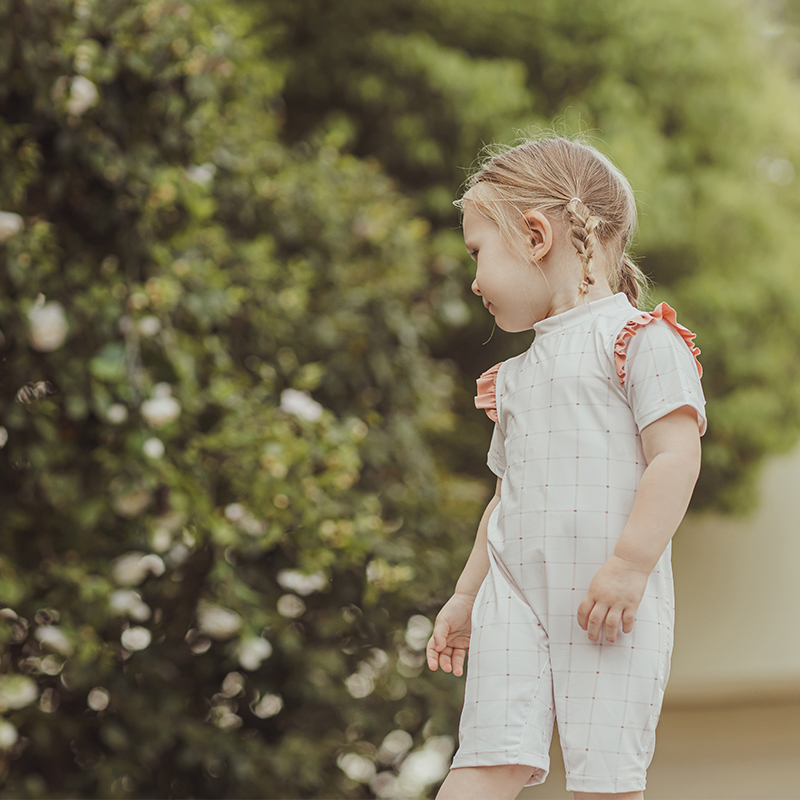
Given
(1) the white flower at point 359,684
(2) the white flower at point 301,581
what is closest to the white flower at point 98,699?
(2) the white flower at point 301,581

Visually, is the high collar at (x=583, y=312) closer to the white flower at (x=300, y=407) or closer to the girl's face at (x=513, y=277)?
the girl's face at (x=513, y=277)

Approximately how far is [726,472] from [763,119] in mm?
1712

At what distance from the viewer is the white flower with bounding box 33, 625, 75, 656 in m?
2.07

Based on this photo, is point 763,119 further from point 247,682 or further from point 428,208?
point 247,682

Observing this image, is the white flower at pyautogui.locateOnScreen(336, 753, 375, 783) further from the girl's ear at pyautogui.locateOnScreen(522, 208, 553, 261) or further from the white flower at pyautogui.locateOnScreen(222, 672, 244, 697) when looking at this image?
the girl's ear at pyautogui.locateOnScreen(522, 208, 553, 261)

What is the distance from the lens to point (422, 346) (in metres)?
3.21

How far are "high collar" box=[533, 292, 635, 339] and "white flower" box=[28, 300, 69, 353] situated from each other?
→ 131cm

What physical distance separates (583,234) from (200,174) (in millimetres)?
1470

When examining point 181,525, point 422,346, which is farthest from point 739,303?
point 181,525

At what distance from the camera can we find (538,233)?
1.06 m

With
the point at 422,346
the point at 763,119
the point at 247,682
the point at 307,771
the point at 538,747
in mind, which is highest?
the point at 763,119

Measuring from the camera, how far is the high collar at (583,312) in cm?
106

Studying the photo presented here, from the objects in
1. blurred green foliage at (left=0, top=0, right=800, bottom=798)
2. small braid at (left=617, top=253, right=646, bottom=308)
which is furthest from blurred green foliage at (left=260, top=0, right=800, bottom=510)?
small braid at (left=617, top=253, right=646, bottom=308)

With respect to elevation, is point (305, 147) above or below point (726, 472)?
above
